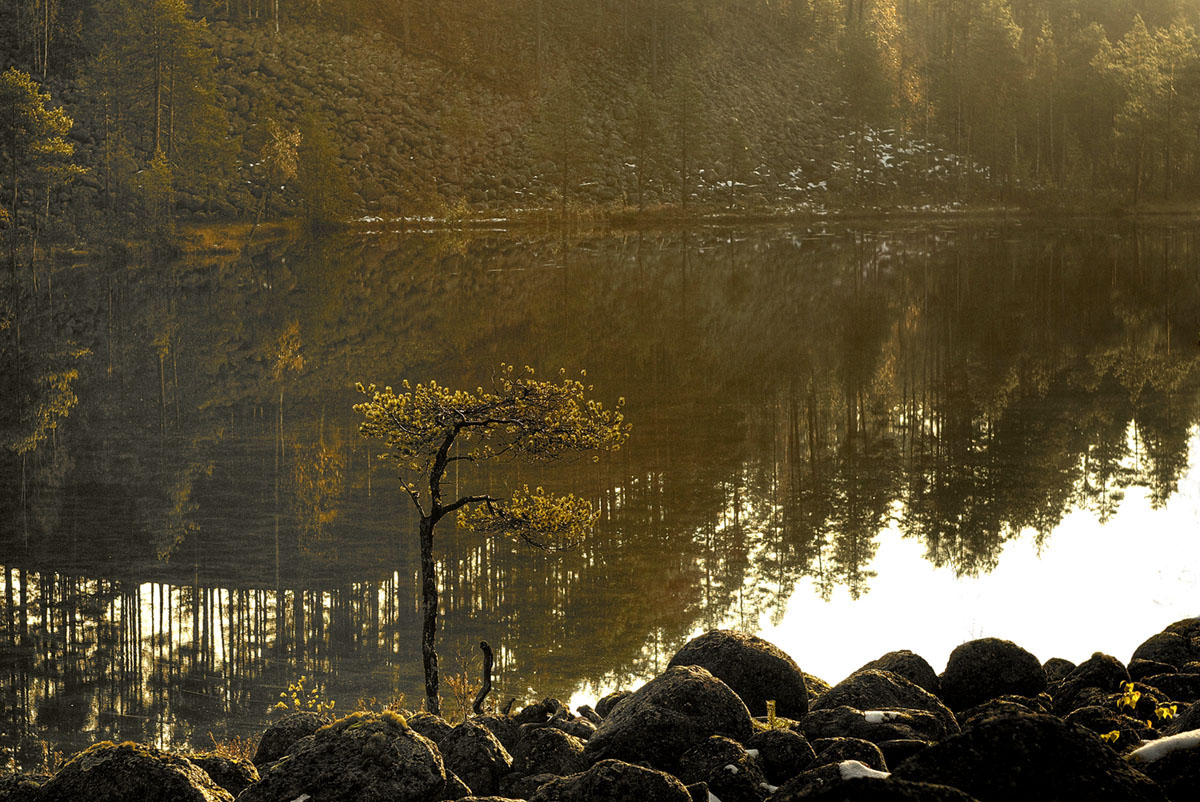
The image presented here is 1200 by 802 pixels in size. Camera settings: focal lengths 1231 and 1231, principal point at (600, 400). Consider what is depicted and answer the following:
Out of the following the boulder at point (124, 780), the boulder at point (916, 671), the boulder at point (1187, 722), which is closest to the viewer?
the boulder at point (1187, 722)

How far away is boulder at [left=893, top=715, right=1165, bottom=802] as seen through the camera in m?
6.55

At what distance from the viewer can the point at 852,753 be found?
356 inches

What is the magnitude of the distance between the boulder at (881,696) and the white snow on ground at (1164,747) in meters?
3.12

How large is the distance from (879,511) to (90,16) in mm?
98949

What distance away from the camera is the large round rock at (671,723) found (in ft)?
33.7

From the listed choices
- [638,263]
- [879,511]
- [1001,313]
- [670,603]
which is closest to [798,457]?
[879,511]

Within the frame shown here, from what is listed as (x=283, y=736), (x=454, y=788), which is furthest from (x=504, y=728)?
(x=454, y=788)

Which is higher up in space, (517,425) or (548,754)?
(517,425)

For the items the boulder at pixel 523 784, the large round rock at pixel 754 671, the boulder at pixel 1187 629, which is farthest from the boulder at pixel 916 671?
the boulder at pixel 523 784

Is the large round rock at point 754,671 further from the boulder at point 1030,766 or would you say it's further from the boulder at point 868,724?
the boulder at point 1030,766

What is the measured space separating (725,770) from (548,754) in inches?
82.8

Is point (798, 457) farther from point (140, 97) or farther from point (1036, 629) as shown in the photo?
point (140, 97)

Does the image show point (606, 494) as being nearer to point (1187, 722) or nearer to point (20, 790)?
point (20, 790)


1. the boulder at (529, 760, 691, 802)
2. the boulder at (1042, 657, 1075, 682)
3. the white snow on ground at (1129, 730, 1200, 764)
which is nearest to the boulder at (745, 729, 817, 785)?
the boulder at (529, 760, 691, 802)
